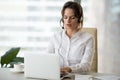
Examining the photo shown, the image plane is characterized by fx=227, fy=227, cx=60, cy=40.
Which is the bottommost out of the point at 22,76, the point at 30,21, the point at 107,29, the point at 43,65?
the point at 22,76

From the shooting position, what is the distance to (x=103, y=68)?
287 centimetres

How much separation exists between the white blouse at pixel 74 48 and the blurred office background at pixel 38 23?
95 cm

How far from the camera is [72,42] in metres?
1.91

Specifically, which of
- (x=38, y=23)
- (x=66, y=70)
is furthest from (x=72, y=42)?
(x=38, y=23)

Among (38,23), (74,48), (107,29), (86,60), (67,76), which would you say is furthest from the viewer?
(38,23)

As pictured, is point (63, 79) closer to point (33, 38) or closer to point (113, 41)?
point (113, 41)

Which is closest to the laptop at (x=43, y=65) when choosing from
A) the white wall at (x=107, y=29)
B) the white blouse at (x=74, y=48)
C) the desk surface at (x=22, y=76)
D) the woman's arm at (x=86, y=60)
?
the desk surface at (x=22, y=76)

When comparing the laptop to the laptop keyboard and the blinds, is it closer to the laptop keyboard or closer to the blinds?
the laptop keyboard

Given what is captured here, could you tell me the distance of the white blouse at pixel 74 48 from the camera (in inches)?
72.6

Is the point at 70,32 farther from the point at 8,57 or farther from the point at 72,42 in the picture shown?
the point at 8,57

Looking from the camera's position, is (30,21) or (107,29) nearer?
(107,29)

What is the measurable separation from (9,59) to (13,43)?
3.11ft

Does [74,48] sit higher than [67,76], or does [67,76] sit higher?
[74,48]

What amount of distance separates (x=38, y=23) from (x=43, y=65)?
1669 millimetres
